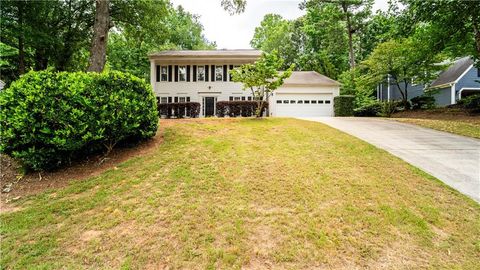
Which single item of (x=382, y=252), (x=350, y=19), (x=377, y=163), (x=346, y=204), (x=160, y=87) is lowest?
(x=382, y=252)

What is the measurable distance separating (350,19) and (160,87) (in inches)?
736

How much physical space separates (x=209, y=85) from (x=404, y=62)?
12665 millimetres

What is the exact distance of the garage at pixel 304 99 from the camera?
19.4 meters

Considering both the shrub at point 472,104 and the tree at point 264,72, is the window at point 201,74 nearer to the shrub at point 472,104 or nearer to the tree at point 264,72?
the tree at point 264,72

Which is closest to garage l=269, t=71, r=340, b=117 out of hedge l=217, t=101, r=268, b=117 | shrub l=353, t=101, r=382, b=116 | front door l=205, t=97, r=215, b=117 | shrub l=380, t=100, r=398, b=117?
shrub l=353, t=101, r=382, b=116

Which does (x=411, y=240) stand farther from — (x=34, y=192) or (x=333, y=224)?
(x=34, y=192)

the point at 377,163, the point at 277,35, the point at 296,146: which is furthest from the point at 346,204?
the point at 277,35

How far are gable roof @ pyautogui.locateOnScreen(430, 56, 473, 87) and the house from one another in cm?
835

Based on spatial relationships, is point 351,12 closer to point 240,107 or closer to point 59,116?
point 240,107

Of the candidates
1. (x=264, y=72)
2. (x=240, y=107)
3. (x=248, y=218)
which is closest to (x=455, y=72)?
(x=240, y=107)

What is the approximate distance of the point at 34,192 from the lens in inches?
188

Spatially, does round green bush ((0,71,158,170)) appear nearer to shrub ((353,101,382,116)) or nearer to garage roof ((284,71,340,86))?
garage roof ((284,71,340,86))

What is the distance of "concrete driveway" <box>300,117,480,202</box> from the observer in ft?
16.6

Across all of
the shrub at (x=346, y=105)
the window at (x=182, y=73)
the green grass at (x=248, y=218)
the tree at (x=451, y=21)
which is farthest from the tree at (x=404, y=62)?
the window at (x=182, y=73)
